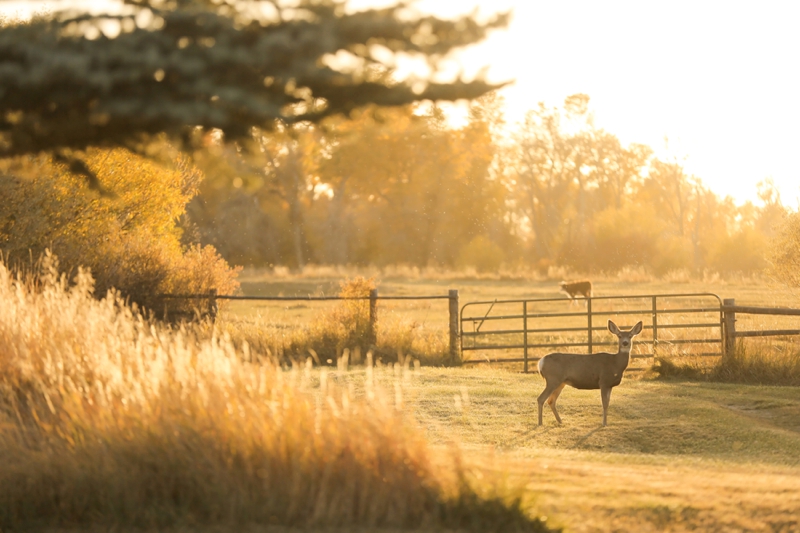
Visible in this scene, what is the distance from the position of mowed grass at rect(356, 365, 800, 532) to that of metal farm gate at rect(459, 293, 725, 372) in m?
1.39

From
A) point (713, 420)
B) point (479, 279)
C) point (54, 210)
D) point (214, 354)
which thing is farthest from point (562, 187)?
point (214, 354)

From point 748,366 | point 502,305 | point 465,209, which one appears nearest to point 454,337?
point 748,366

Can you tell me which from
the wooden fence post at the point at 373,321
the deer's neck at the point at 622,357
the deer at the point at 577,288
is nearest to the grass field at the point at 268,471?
the deer's neck at the point at 622,357

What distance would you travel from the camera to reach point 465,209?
69.0 meters

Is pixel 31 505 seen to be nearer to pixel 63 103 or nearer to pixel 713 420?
pixel 63 103

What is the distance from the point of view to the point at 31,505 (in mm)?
7297

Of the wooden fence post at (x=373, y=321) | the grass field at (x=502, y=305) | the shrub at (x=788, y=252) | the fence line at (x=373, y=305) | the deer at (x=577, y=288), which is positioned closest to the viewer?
the fence line at (x=373, y=305)

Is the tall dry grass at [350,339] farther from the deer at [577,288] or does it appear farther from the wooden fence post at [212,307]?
the deer at [577,288]

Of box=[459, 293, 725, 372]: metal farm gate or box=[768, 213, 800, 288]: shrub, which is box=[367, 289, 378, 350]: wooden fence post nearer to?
box=[459, 293, 725, 372]: metal farm gate

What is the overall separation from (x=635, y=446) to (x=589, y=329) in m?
8.37

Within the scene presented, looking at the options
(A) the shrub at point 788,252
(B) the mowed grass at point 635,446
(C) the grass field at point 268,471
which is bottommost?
(B) the mowed grass at point 635,446

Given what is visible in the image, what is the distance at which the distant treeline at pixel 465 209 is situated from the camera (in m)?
60.9

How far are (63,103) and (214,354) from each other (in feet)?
8.30

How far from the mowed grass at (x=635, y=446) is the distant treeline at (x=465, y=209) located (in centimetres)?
4387
